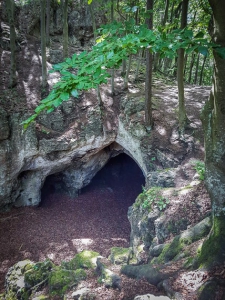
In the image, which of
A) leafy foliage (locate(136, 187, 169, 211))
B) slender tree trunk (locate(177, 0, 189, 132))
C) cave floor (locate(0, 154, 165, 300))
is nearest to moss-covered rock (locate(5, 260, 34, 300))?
cave floor (locate(0, 154, 165, 300))

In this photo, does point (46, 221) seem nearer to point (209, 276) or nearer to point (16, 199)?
point (16, 199)

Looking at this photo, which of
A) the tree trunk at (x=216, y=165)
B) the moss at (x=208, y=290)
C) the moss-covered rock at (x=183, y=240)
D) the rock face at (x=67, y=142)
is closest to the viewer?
the tree trunk at (x=216, y=165)

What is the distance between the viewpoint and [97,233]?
9.15 m

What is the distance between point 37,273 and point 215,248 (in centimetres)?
406

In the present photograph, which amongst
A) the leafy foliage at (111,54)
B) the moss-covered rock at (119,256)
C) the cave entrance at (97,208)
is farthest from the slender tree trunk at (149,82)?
the leafy foliage at (111,54)

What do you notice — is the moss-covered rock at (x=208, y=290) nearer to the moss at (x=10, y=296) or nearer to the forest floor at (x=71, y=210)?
the forest floor at (x=71, y=210)

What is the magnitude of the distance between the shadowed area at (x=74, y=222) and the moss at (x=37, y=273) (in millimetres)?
1944

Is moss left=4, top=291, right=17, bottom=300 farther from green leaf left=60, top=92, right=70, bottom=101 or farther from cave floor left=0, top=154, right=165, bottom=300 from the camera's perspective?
green leaf left=60, top=92, right=70, bottom=101

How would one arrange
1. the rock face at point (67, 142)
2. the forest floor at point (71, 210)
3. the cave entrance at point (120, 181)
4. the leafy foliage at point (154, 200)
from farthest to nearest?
the cave entrance at point (120, 181) → the rock face at point (67, 142) → the forest floor at point (71, 210) → the leafy foliage at point (154, 200)

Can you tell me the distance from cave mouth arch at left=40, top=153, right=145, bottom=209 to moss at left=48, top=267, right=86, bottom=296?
6.28m

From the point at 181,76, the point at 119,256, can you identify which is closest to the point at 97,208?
the point at 119,256

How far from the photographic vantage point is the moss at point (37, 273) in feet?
17.0

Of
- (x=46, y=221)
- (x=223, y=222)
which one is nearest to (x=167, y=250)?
(x=223, y=222)

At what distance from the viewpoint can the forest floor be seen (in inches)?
311
